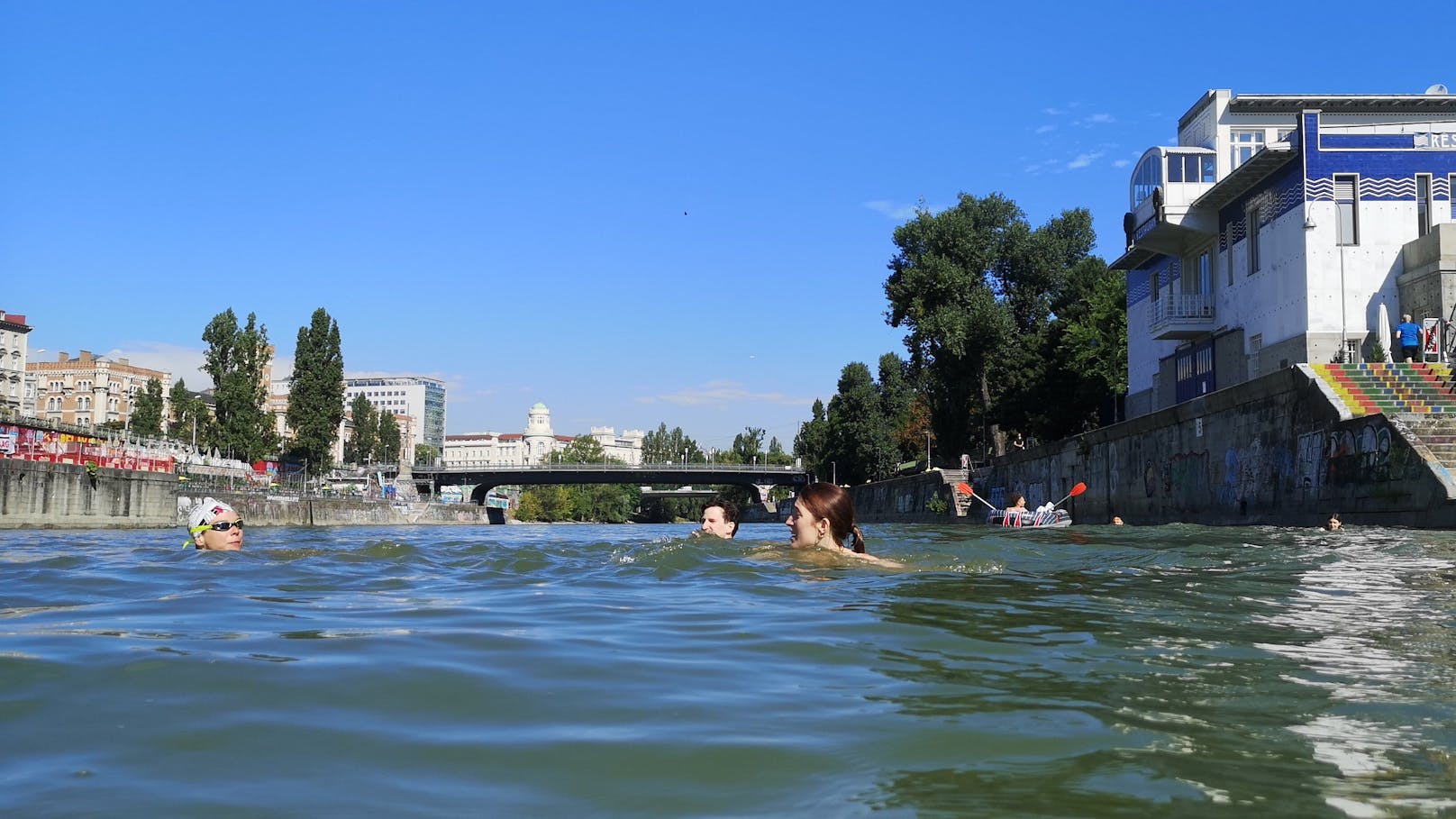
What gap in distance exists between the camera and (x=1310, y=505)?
870 inches

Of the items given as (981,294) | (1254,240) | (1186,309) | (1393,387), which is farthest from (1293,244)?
(981,294)

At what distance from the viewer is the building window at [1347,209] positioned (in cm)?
2992

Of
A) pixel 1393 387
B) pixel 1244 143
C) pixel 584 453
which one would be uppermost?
pixel 1244 143

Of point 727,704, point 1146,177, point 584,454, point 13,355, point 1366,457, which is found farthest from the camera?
point 584,454

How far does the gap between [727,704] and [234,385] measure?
238 feet

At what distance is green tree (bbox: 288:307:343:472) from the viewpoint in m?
74.3

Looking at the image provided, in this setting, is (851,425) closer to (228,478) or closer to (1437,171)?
(228,478)

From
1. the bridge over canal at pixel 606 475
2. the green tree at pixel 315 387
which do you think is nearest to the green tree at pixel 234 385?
the green tree at pixel 315 387

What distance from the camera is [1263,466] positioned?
24641 millimetres

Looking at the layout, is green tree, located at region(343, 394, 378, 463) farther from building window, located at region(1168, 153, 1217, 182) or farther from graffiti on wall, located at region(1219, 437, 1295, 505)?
graffiti on wall, located at region(1219, 437, 1295, 505)

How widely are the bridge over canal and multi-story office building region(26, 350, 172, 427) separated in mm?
45386

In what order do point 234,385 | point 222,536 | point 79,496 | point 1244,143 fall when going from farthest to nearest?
point 234,385, point 1244,143, point 79,496, point 222,536

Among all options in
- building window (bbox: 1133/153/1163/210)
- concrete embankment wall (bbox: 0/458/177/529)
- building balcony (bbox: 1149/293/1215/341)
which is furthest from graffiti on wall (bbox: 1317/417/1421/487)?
concrete embankment wall (bbox: 0/458/177/529)

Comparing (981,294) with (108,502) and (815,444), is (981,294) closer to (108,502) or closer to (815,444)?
(108,502)
